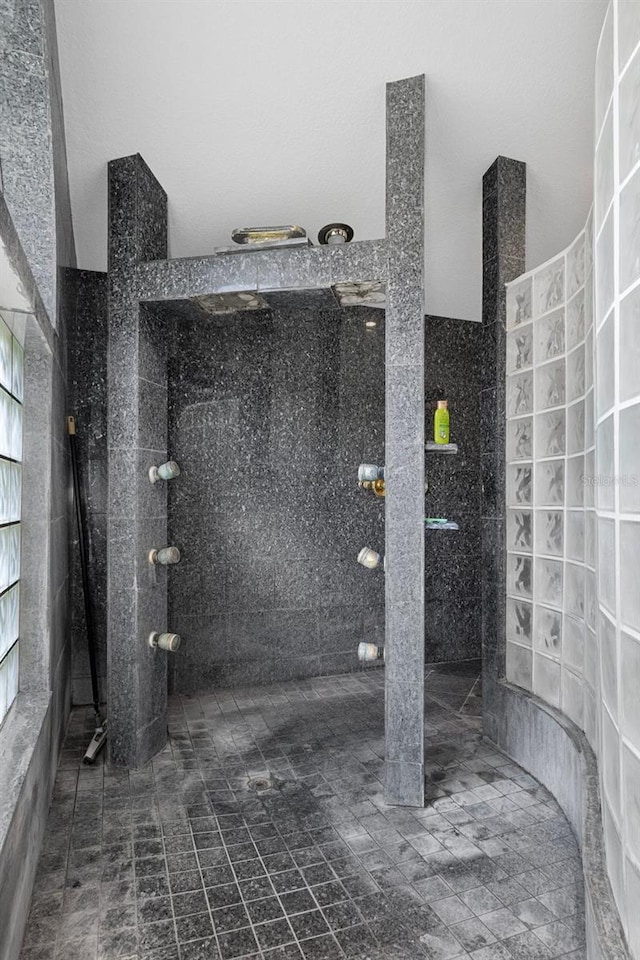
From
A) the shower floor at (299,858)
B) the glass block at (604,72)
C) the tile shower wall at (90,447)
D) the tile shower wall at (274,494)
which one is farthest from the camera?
the tile shower wall at (274,494)

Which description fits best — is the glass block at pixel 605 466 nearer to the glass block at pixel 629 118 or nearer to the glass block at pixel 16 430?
the glass block at pixel 629 118

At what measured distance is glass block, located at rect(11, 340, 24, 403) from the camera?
1.94 m

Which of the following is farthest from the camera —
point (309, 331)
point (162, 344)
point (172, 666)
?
point (309, 331)

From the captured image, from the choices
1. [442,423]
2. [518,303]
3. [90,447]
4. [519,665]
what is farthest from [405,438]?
[90,447]

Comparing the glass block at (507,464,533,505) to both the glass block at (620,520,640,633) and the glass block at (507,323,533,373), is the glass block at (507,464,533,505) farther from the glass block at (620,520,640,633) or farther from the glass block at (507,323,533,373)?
the glass block at (620,520,640,633)

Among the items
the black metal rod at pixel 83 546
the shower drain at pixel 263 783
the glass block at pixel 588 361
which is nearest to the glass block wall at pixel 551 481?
the glass block at pixel 588 361

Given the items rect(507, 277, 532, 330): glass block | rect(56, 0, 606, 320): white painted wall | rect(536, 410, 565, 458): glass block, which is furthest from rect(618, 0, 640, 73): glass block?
rect(507, 277, 532, 330): glass block

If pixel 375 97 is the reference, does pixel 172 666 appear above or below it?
below

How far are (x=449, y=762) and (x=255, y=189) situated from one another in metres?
2.73

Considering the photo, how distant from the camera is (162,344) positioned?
9.36 feet

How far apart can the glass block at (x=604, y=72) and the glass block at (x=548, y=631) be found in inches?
67.8

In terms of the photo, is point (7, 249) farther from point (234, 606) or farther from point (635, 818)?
point (234, 606)

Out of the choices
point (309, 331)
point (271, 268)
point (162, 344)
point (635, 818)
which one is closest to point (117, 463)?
point (162, 344)

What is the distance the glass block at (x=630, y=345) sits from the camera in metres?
1.11
